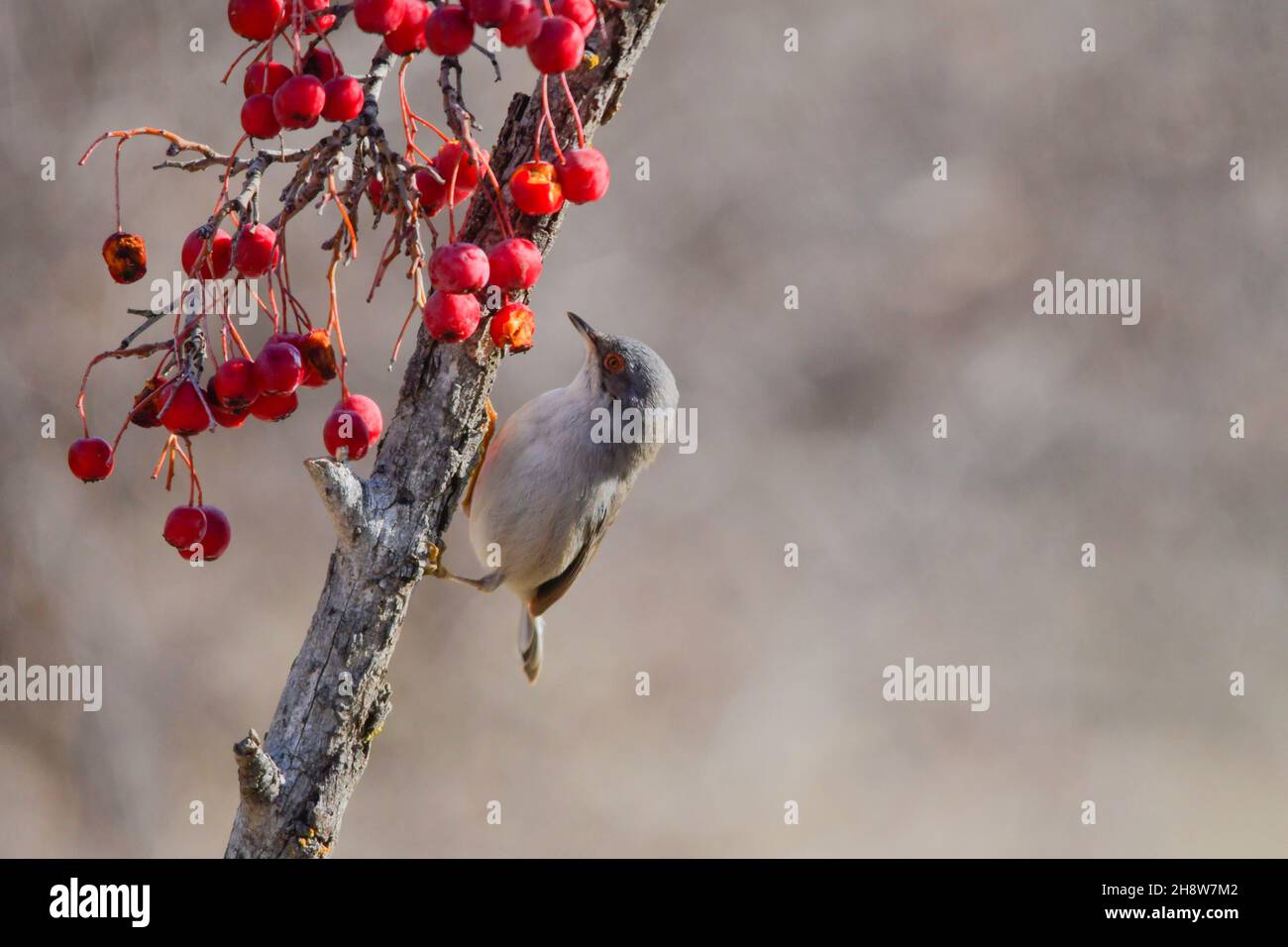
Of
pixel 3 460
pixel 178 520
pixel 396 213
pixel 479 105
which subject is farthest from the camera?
pixel 479 105

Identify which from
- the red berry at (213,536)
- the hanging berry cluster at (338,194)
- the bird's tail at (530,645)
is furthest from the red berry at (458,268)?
the bird's tail at (530,645)

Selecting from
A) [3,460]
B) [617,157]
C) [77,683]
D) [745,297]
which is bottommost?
[77,683]

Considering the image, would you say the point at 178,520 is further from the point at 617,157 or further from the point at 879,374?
the point at 879,374

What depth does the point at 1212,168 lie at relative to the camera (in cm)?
615

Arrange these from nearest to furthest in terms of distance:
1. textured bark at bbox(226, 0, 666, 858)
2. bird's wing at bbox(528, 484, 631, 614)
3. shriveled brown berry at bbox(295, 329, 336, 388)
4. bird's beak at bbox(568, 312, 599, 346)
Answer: shriveled brown berry at bbox(295, 329, 336, 388) → textured bark at bbox(226, 0, 666, 858) → bird's beak at bbox(568, 312, 599, 346) → bird's wing at bbox(528, 484, 631, 614)

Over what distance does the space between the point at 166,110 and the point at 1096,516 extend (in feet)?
15.9

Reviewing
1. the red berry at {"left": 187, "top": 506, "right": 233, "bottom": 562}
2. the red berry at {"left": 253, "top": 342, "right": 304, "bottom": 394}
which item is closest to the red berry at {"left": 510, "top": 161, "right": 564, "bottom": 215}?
the red berry at {"left": 253, "top": 342, "right": 304, "bottom": 394}

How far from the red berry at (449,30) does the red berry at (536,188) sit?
26 centimetres

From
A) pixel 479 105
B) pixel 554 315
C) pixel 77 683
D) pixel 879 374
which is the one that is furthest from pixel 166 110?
pixel 879 374

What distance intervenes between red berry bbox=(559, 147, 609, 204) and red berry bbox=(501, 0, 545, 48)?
0.71 feet

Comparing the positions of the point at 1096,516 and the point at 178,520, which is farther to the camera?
the point at 1096,516

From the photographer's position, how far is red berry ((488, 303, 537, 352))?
1.63 metres

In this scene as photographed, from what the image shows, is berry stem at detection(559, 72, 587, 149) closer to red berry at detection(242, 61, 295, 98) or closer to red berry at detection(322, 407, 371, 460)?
red berry at detection(242, 61, 295, 98)

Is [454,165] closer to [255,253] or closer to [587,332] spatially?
[255,253]
